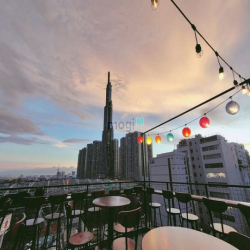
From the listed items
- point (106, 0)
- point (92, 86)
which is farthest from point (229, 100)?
point (92, 86)

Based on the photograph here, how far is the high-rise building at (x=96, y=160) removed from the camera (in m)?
29.3

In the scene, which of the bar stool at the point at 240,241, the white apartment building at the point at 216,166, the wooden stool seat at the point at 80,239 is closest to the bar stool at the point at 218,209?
the bar stool at the point at 240,241

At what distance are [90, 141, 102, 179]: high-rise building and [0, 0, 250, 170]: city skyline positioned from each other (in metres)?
25.1

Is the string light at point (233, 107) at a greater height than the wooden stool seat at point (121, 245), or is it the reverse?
the string light at point (233, 107)

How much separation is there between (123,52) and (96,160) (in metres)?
29.7

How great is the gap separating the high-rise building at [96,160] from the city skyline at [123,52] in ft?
82.3

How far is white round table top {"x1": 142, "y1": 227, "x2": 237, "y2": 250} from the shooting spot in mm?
967

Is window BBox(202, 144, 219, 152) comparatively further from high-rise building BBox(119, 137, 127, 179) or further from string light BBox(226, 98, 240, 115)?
string light BBox(226, 98, 240, 115)

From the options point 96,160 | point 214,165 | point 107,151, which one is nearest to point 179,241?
point 214,165

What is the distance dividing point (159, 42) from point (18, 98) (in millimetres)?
8227

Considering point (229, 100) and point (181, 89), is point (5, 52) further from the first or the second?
point (229, 100)

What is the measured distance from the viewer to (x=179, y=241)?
3.46ft

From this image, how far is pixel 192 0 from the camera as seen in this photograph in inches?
92.9

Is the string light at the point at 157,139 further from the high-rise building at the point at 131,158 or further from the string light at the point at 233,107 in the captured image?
the high-rise building at the point at 131,158
